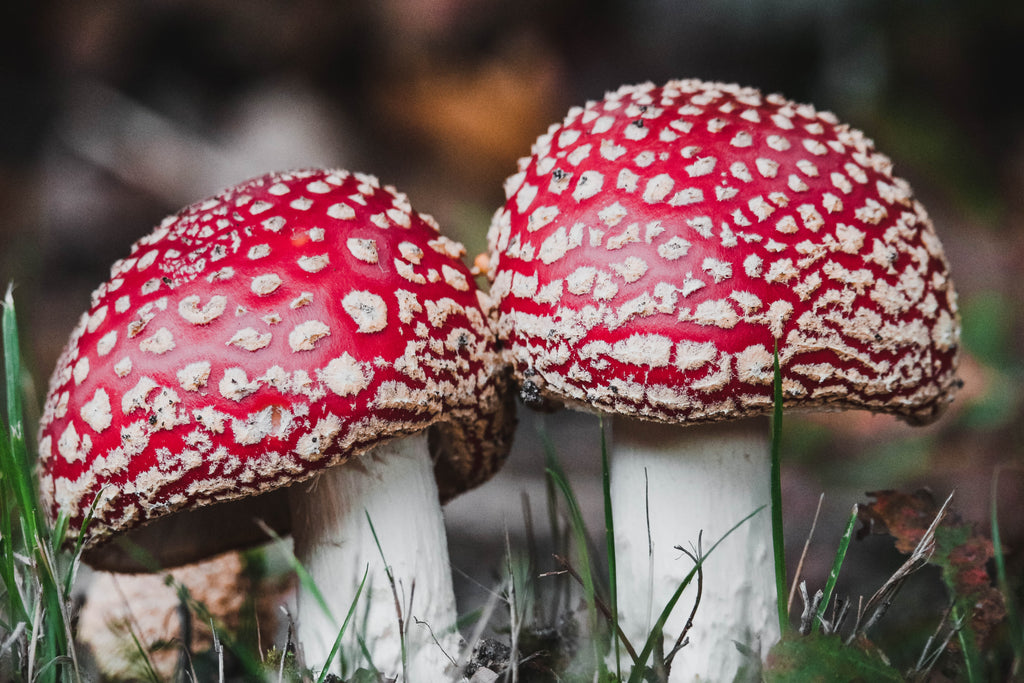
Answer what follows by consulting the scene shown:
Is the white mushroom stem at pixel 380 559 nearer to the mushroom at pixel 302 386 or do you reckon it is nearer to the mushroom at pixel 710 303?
the mushroom at pixel 302 386

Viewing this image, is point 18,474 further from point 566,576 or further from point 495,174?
point 495,174

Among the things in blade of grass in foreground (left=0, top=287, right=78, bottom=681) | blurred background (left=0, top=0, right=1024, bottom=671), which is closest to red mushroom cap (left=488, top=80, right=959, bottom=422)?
blade of grass in foreground (left=0, top=287, right=78, bottom=681)

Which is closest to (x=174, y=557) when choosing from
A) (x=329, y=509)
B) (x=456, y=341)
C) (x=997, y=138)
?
(x=329, y=509)

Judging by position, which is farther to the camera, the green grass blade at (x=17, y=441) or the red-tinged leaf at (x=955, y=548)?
the red-tinged leaf at (x=955, y=548)

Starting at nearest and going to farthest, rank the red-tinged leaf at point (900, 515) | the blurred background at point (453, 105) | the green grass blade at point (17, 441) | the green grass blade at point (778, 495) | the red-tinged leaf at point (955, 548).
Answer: the green grass blade at point (778, 495) < the green grass blade at point (17, 441) < the red-tinged leaf at point (955, 548) < the red-tinged leaf at point (900, 515) < the blurred background at point (453, 105)

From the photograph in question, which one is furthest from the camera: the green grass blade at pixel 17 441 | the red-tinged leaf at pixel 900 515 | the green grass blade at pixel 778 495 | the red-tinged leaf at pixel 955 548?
the red-tinged leaf at pixel 900 515

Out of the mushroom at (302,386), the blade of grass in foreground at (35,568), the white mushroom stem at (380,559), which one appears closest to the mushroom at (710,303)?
the mushroom at (302,386)

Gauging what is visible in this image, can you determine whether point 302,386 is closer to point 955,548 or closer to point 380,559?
point 380,559
